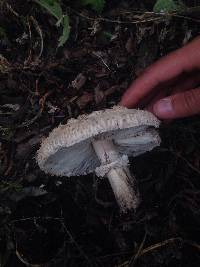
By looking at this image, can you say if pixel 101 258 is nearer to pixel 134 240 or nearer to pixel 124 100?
pixel 134 240

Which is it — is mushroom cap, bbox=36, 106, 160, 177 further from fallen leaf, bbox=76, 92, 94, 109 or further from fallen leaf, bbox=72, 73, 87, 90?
fallen leaf, bbox=72, 73, 87, 90

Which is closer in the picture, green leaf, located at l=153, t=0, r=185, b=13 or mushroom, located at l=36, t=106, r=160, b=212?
mushroom, located at l=36, t=106, r=160, b=212

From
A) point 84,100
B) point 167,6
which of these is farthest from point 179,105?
point 167,6

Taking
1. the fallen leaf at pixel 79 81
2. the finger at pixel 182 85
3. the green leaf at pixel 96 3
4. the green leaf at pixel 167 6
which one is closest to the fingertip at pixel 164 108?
the finger at pixel 182 85

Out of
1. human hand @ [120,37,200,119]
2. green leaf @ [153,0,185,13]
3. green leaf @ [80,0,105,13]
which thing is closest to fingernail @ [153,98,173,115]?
human hand @ [120,37,200,119]

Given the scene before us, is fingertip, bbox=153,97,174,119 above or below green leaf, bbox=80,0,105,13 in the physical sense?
below

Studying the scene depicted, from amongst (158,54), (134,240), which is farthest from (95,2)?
(134,240)
